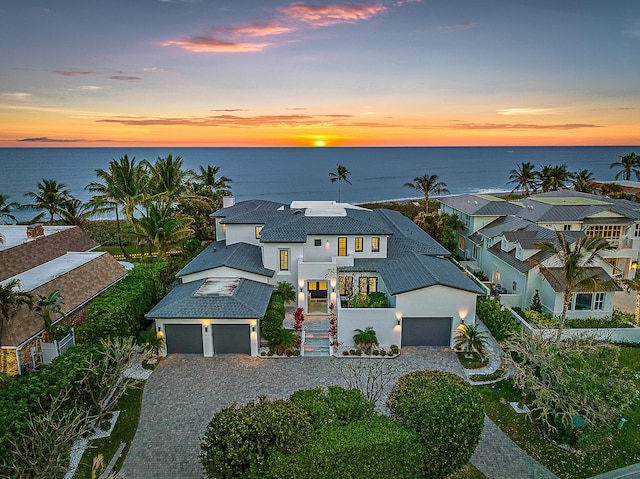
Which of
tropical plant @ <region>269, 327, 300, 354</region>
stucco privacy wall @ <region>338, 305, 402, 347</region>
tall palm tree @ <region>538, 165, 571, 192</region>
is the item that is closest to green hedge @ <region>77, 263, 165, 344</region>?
tropical plant @ <region>269, 327, 300, 354</region>

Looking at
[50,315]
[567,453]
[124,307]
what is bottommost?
[567,453]

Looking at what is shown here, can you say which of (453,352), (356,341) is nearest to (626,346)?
(453,352)

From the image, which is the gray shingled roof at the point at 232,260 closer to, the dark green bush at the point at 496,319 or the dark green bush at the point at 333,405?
the dark green bush at the point at 496,319

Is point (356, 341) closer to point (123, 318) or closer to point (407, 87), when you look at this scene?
point (123, 318)

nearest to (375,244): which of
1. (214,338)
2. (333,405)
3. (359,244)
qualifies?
(359,244)

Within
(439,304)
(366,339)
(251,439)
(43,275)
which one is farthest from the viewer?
(43,275)

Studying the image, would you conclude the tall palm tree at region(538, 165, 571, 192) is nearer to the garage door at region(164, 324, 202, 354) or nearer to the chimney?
the garage door at region(164, 324, 202, 354)

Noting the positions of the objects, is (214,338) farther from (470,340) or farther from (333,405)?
(470,340)

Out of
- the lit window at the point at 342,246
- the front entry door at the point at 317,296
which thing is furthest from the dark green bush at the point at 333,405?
the lit window at the point at 342,246
